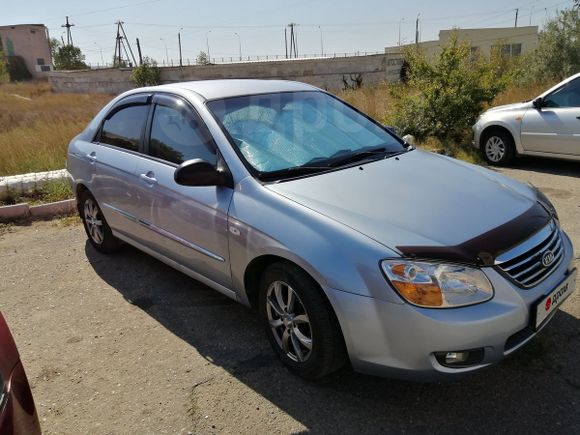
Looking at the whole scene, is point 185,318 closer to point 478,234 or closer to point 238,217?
point 238,217

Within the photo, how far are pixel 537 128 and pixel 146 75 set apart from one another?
1913 inches

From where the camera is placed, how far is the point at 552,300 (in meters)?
2.53

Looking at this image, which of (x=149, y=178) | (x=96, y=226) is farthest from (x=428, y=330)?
(x=96, y=226)

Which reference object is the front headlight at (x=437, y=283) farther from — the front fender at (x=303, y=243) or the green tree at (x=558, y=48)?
the green tree at (x=558, y=48)

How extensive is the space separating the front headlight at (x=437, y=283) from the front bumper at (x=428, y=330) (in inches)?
1.4

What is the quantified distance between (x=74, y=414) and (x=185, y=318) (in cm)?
106

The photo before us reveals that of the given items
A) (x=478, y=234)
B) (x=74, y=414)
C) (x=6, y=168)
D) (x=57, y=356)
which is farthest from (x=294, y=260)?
(x=6, y=168)

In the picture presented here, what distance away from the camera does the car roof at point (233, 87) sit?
355 cm

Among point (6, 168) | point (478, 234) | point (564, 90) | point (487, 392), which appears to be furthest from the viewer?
point (6, 168)

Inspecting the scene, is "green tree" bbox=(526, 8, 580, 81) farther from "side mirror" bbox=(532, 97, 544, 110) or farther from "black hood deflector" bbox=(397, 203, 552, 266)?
"black hood deflector" bbox=(397, 203, 552, 266)

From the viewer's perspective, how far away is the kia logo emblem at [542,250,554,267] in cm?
256

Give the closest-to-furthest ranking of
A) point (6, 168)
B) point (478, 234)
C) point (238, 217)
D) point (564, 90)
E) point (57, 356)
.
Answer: point (478, 234), point (238, 217), point (57, 356), point (564, 90), point (6, 168)

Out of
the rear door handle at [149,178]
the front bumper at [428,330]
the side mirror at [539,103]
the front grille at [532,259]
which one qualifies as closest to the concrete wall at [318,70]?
the side mirror at [539,103]

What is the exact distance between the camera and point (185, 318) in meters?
3.61
